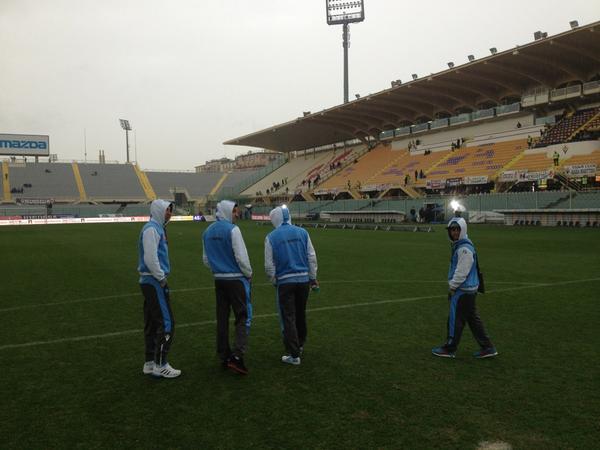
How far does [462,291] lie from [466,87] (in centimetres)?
4417

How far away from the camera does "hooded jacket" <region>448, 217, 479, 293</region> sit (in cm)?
558

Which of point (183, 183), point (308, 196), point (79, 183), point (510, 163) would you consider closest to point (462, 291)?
point (510, 163)

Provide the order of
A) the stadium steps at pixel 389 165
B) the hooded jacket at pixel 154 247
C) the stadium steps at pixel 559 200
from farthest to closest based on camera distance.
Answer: the stadium steps at pixel 389 165 < the stadium steps at pixel 559 200 < the hooded jacket at pixel 154 247

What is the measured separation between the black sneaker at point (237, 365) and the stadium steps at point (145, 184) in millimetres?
72691

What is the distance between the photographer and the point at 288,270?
568 cm

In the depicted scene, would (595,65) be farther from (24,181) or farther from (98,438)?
(24,181)

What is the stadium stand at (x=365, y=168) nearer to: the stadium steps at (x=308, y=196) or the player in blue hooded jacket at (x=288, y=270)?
the stadium steps at (x=308, y=196)

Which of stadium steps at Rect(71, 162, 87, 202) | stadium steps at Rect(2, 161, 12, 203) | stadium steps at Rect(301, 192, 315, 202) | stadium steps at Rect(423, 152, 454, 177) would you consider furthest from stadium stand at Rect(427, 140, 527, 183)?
stadium steps at Rect(2, 161, 12, 203)

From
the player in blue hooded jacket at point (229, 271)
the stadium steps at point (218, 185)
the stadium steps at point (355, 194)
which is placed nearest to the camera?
the player in blue hooded jacket at point (229, 271)

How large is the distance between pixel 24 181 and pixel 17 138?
6.37 metres

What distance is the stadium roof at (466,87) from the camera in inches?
1421

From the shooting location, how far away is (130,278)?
40.8 feet

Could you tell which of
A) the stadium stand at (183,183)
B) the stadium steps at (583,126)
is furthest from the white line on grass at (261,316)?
the stadium stand at (183,183)

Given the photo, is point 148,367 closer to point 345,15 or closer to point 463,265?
point 463,265
